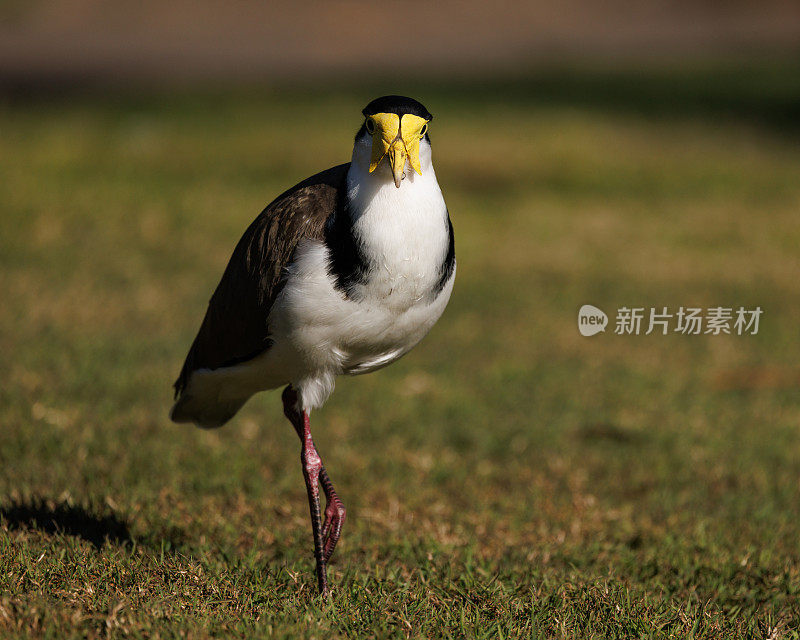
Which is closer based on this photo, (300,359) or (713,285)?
(300,359)

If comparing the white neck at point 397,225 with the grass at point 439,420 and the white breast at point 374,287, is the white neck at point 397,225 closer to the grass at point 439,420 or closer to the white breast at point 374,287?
the white breast at point 374,287

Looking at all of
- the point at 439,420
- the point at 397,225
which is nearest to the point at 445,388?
the point at 439,420

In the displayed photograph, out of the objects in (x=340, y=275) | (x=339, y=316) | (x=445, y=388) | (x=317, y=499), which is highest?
(x=340, y=275)

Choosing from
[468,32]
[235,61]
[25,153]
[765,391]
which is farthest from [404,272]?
[468,32]

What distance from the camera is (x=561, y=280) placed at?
9.38m

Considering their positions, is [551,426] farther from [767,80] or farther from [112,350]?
[767,80]

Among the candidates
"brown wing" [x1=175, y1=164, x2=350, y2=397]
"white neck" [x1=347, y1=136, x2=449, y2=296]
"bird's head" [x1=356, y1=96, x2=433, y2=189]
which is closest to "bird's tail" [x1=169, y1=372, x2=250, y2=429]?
"brown wing" [x1=175, y1=164, x2=350, y2=397]

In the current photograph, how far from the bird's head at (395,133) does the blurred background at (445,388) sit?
1.49 m

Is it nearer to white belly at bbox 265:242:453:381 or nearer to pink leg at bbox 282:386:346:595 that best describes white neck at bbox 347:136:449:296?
white belly at bbox 265:242:453:381

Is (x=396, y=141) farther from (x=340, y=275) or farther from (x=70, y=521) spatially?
(x=70, y=521)

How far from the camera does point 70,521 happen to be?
14.0 feet

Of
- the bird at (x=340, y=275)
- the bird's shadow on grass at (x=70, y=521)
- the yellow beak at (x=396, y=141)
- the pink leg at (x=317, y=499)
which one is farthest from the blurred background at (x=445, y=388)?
the yellow beak at (x=396, y=141)

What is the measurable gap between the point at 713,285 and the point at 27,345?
5.92 m

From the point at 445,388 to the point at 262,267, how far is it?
11.3ft
